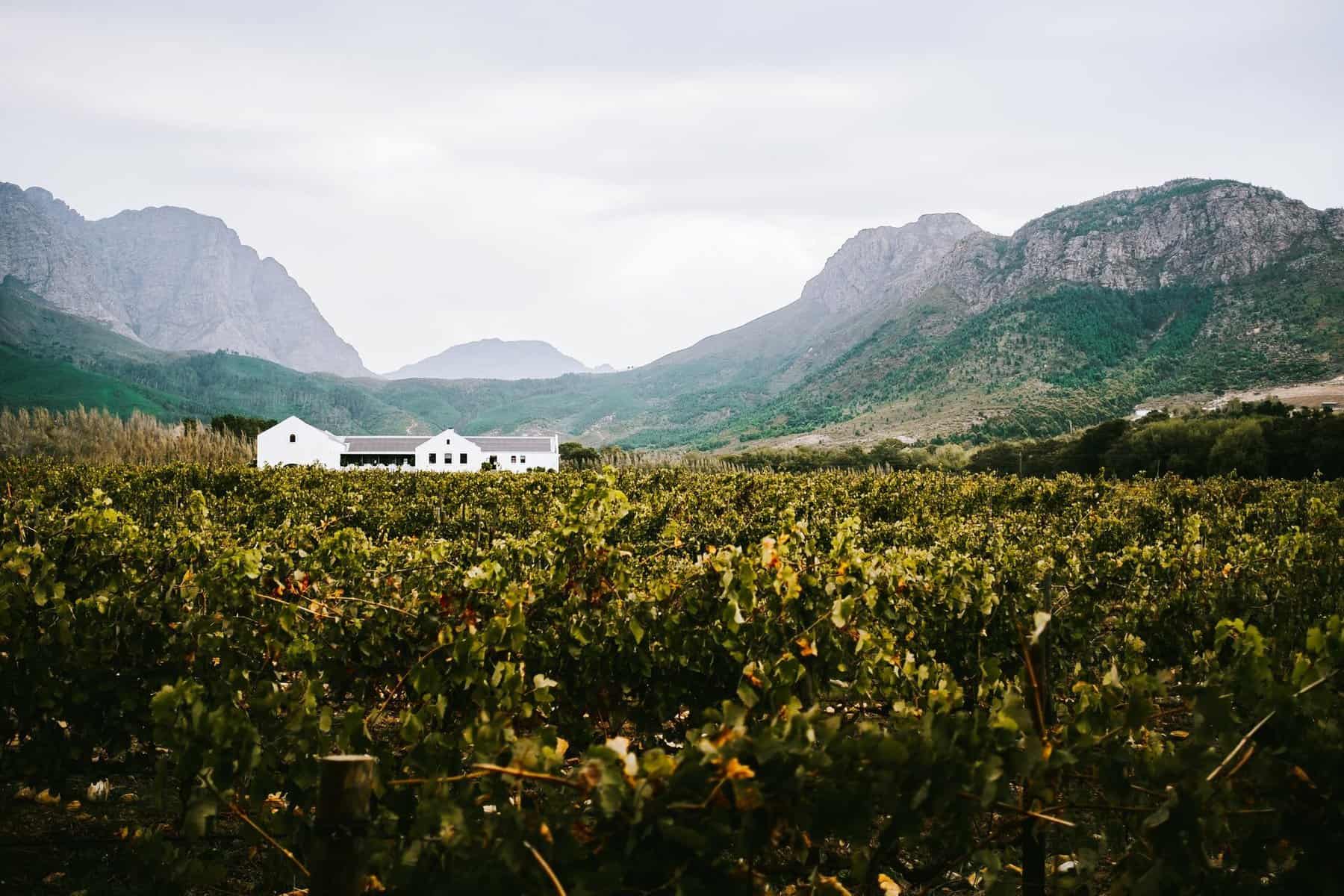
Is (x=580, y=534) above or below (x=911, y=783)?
above

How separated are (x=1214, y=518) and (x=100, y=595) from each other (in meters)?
16.9

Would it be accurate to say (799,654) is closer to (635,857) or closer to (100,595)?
(635,857)

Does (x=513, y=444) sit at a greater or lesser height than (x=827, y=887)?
greater

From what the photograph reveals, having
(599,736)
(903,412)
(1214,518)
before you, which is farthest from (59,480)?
(903,412)

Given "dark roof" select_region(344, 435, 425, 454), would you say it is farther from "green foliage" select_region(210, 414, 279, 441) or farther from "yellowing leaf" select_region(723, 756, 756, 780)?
"yellowing leaf" select_region(723, 756, 756, 780)

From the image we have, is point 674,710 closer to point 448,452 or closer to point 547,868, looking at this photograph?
point 547,868

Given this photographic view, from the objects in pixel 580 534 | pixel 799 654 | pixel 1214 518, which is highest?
pixel 580 534

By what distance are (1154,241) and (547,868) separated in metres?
165

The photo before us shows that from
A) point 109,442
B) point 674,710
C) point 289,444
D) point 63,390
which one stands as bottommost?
point 674,710

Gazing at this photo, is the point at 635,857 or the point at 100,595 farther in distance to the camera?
the point at 100,595

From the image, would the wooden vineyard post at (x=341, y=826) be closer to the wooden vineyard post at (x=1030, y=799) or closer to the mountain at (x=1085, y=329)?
the wooden vineyard post at (x=1030, y=799)

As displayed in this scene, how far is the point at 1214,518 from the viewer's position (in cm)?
1465

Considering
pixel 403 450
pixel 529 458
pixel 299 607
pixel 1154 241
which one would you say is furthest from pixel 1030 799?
pixel 1154 241

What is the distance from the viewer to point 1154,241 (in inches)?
5408
